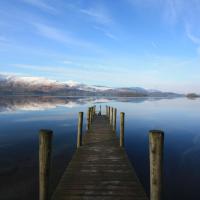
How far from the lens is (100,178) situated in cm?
826

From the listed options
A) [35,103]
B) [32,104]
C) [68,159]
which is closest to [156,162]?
[68,159]

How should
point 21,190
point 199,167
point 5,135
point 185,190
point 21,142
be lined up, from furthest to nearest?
point 5,135
point 21,142
point 199,167
point 185,190
point 21,190

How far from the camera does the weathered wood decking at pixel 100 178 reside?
22.9 feet

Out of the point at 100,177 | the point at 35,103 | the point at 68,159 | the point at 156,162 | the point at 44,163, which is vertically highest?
the point at 156,162

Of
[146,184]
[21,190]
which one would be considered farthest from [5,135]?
[146,184]

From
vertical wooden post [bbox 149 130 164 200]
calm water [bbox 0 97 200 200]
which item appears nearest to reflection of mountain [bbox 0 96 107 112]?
calm water [bbox 0 97 200 200]

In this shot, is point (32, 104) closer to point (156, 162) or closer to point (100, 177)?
point (100, 177)

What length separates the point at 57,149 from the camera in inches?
686

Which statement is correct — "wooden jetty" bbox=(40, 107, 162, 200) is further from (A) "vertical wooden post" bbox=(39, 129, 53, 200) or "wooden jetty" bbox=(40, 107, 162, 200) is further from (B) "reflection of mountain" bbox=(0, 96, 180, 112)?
(B) "reflection of mountain" bbox=(0, 96, 180, 112)

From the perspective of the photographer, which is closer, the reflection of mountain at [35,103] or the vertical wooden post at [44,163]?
the vertical wooden post at [44,163]

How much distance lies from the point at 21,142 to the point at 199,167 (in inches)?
572

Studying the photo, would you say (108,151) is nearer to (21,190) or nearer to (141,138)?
(21,190)

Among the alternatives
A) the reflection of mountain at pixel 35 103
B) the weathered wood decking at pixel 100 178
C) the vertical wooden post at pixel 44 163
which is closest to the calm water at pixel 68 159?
the weathered wood decking at pixel 100 178

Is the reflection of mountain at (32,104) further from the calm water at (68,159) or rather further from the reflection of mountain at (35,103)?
the calm water at (68,159)
